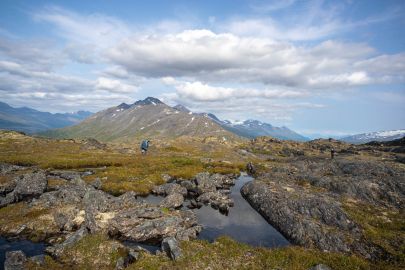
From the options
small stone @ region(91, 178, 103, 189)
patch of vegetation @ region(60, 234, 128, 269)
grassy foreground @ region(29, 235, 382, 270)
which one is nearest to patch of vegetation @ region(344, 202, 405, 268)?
grassy foreground @ region(29, 235, 382, 270)

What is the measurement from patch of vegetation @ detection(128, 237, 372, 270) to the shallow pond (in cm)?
477

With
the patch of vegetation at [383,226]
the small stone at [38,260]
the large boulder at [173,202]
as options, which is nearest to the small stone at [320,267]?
the patch of vegetation at [383,226]

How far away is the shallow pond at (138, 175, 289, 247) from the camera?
35.7 metres

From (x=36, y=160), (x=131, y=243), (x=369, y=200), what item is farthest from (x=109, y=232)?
(x=36, y=160)

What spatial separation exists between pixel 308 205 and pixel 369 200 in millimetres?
14167

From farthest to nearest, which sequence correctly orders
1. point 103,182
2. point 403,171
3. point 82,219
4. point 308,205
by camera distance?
point 103,182
point 403,171
point 308,205
point 82,219

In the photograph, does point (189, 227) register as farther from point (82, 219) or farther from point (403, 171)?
point (403, 171)

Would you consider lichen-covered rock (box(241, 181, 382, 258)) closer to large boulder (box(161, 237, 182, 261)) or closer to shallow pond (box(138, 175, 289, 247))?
shallow pond (box(138, 175, 289, 247))

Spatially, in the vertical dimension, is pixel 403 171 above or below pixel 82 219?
above

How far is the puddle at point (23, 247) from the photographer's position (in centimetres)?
2971

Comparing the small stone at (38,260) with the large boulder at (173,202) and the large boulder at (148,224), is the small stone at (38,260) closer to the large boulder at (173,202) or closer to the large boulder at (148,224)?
the large boulder at (148,224)

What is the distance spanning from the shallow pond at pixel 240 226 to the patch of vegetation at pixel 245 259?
477cm

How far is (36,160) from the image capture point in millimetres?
84438

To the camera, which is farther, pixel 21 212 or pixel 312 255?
pixel 21 212
